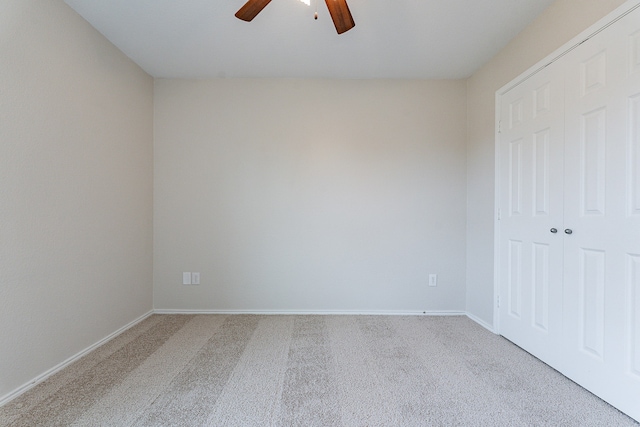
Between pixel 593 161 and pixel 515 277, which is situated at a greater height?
pixel 593 161

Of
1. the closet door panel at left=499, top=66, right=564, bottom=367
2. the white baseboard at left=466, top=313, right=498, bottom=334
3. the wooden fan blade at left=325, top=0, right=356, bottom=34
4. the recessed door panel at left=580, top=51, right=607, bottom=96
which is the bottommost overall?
the white baseboard at left=466, top=313, right=498, bottom=334

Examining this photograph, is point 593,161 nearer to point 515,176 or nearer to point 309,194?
point 515,176

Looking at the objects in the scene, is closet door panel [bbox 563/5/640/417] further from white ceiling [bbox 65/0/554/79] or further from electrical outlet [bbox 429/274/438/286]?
electrical outlet [bbox 429/274/438/286]

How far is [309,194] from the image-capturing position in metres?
3.32

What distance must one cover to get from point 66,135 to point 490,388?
312cm

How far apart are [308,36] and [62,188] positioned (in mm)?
2055

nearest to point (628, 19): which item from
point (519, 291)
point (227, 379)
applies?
point (519, 291)

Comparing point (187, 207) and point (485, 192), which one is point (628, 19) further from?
point (187, 207)

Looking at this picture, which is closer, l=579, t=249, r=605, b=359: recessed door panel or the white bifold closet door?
the white bifold closet door

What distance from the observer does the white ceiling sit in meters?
2.20

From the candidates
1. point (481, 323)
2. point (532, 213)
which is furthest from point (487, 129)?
point (481, 323)

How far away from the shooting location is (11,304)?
178 cm

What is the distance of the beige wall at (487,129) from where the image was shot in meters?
2.19

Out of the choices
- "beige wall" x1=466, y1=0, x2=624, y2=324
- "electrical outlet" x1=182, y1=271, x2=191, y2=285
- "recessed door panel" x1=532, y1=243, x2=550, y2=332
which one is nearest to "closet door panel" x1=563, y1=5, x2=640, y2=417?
"recessed door panel" x1=532, y1=243, x2=550, y2=332
